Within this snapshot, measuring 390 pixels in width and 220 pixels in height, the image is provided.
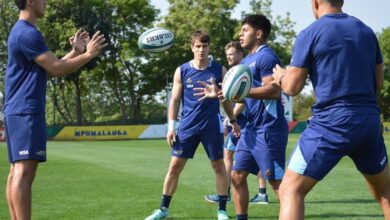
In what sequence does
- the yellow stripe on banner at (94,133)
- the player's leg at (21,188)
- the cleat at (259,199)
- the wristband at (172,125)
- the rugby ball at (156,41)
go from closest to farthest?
the player's leg at (21,188) < the wristband at (172,125) < the cleat at (259,199) < the rugby ball at (156,41) < the yellow stripe on banner at (94,133)

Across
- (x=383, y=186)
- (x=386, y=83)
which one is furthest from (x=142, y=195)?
(x=386, y=83)

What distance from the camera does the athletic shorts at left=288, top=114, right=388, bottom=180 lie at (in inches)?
191

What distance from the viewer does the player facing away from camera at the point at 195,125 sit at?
337 inches

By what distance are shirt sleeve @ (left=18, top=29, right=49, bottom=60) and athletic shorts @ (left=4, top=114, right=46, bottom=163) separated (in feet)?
1.95

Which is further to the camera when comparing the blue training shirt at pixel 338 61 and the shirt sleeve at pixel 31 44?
the shirt sleeve at pixel 31 44

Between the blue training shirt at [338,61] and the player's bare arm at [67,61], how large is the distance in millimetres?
2272

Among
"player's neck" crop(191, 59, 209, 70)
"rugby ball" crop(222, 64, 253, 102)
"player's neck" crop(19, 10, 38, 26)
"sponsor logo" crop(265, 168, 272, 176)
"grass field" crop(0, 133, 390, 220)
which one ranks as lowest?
"grass field" crop(0, 133, 390, 220)

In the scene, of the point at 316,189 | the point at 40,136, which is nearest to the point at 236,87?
the point at 40,136

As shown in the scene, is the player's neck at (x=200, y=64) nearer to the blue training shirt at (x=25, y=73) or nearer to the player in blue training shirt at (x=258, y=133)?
the player in blue training shirt at (x=258, y=133)

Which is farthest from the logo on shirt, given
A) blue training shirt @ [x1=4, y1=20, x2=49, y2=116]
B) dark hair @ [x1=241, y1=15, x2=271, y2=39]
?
blue training shirt @ [x1=4, y1=20, x2=49, y2=116]

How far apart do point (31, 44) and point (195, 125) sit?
315cm

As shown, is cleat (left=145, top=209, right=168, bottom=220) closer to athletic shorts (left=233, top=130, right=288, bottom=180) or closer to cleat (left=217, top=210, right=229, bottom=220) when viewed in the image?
cleat (left=217, top=210, right=229, bottom=220)

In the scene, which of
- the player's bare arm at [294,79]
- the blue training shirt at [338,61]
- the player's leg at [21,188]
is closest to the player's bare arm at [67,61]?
the player's leg at [21,188]

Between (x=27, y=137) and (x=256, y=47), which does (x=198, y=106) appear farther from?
(x=27, y=137)
